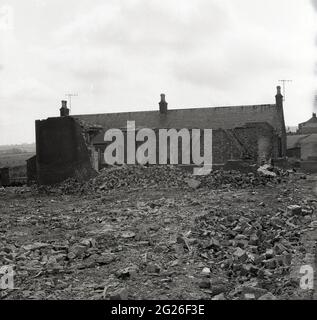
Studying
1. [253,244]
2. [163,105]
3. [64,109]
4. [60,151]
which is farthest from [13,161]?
[253,244]

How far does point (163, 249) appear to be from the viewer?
24.9 feet

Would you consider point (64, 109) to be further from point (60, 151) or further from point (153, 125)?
point (60, 151)

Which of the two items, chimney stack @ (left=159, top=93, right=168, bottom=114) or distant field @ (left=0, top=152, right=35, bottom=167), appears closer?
chimney stack @ (left=159, top=93, right=168, bottom=114)

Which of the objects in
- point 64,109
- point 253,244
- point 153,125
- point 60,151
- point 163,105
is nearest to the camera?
point 253,244

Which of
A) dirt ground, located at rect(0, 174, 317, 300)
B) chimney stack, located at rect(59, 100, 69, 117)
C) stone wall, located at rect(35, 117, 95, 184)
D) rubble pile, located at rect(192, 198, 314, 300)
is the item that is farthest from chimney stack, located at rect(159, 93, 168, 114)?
rubble pile, located at rect(192, 198, 314, 300)

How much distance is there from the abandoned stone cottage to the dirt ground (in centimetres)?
691

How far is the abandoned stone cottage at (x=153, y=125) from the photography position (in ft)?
65.6

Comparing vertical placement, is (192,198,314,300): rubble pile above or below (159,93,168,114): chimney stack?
below

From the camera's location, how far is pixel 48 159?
20.5 m

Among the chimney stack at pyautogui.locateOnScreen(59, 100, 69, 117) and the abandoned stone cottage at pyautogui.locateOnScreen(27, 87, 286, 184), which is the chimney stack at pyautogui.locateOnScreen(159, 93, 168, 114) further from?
the chimney stack at pyautogui.locateOnScreen(59, 100, 69, 117)

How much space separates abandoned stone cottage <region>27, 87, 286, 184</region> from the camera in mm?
20000

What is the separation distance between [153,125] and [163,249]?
25879 mm

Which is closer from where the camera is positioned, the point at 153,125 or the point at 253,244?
the point at 253,244

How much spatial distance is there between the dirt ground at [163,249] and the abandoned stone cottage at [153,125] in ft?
22.7
